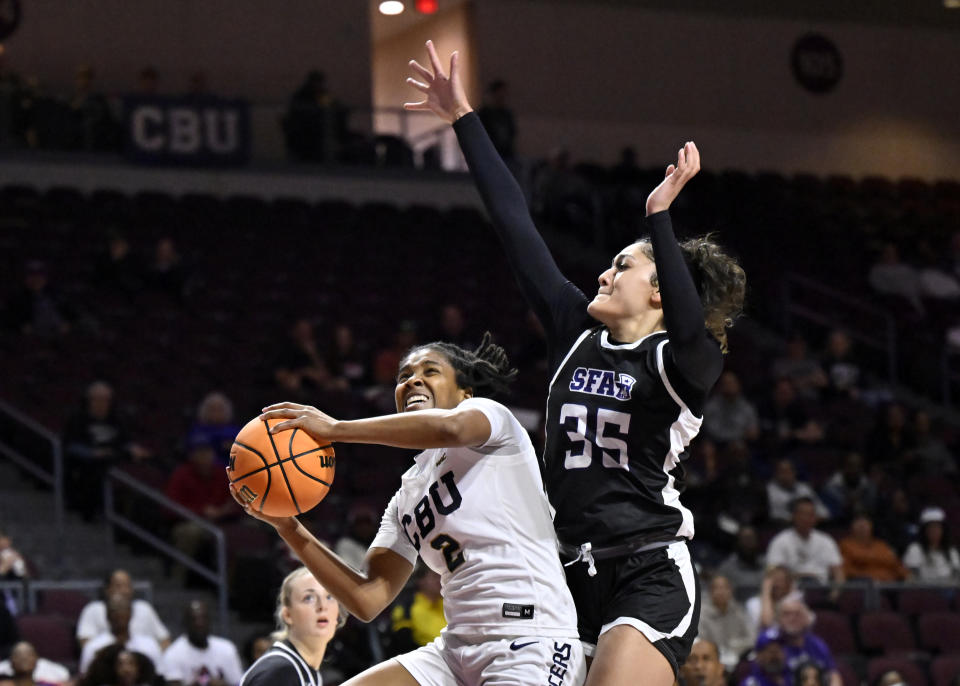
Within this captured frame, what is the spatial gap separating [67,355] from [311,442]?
354 inches

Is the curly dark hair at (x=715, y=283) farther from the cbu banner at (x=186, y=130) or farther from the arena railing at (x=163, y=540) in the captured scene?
the cbu banner at (x=186, y=130)

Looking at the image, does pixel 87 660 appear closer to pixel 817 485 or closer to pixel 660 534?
pixel 660 534

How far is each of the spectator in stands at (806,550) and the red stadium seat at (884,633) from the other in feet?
1.54

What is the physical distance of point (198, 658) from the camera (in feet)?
28.6

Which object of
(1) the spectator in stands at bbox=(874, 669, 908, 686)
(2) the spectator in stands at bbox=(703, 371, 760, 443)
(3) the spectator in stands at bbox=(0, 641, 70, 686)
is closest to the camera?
(3) the spectator in stands at bbox=(0, 641, 70, 686)

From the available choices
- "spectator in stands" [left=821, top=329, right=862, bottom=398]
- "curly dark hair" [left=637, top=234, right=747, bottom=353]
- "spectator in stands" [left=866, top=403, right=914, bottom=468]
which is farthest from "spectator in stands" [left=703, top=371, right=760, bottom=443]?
"curly dark hair" [left=637, top=234, right=747, bottom=353]

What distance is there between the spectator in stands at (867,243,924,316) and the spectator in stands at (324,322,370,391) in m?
7.31

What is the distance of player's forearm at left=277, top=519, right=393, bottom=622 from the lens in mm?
4137

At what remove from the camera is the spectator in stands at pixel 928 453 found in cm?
1401

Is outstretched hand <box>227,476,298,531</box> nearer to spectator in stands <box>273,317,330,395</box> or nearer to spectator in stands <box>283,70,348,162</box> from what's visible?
spectator in stands <box>273,317,330,395</box>

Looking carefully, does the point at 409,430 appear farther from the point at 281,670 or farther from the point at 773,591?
the point at 773,591

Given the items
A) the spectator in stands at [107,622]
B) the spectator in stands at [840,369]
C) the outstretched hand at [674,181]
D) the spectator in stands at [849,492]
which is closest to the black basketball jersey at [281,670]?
the outstretched hand at [674,181]

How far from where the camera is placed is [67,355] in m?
12.4

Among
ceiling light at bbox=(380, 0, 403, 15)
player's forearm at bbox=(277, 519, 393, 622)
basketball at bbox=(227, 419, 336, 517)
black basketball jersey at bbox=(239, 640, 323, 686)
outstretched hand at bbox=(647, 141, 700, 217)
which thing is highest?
ceiling light at bbox=(380, 0, 403, 15)
